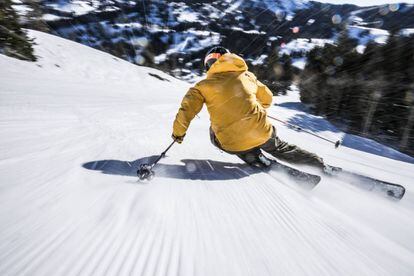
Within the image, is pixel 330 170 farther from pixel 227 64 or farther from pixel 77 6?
pixel 77 6

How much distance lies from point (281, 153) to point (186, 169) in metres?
1.28

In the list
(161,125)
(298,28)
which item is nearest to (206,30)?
(298,28)

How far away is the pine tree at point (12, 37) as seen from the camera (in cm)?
1241

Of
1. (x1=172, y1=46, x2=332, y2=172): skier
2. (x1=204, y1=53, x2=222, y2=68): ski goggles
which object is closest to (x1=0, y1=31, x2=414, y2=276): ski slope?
(x1=172, y1=46, x2=332, y2=172): skier

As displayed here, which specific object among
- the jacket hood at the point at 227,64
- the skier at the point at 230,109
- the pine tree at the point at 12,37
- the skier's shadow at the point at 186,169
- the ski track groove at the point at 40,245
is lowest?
the skier's shadow at the point at 186,169

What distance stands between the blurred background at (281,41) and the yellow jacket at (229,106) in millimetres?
12057

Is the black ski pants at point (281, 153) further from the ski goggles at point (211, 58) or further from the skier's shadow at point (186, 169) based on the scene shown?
the ski goggles at point (211, 58)

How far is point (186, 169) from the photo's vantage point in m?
3.11

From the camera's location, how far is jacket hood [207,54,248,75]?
3.10 m

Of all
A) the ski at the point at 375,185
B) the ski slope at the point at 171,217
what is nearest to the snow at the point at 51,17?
the ski slope at the point at 171,217

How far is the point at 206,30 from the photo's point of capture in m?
133

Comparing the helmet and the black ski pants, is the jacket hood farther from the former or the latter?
the black ski pants

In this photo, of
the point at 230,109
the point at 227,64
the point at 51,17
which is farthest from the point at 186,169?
the point at 51,17

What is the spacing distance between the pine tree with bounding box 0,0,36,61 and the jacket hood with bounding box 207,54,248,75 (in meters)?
11.8
